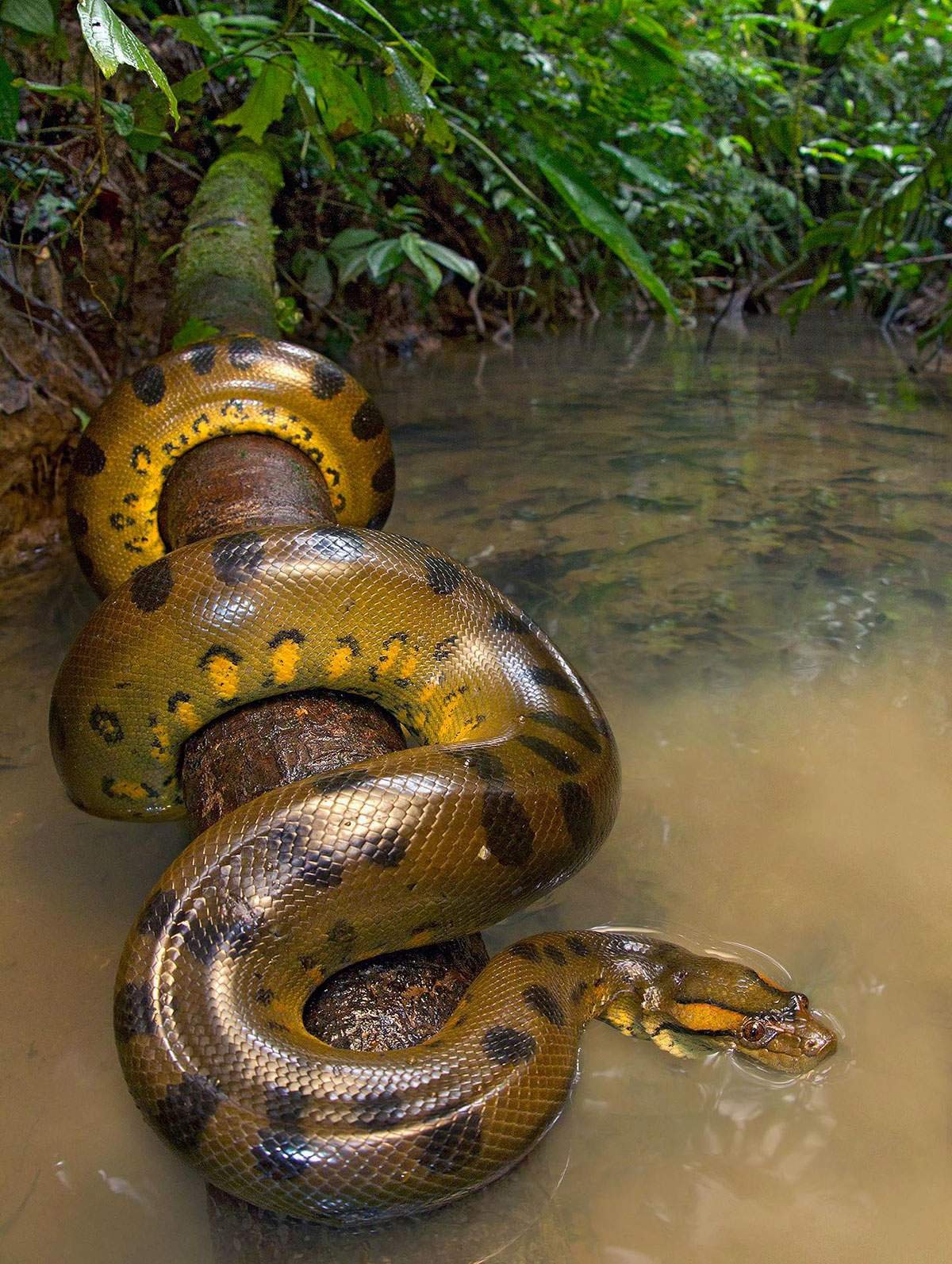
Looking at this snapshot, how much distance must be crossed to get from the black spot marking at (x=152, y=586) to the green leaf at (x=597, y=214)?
2.45 meters

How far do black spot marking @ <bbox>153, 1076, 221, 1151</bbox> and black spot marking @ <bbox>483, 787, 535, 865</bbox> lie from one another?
668 millimetres

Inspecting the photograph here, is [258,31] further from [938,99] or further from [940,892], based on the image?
[938,99]

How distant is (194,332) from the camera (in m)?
4.06

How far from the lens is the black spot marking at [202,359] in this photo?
3455 millimetres

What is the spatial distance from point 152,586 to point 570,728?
3.49 feet

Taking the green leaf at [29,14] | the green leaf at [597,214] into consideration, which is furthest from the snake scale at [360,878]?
the green leaf at [597,214]

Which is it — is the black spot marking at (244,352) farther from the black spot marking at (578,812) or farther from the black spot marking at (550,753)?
the black spot marking at (578,812)

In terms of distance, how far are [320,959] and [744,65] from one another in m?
14.2

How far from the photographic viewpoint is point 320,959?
6.00 feet

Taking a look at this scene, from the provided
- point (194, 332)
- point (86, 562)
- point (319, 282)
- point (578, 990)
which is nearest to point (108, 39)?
point (86, 562)

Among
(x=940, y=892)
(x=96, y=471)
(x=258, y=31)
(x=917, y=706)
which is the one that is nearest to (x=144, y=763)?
(x=96, y=471)

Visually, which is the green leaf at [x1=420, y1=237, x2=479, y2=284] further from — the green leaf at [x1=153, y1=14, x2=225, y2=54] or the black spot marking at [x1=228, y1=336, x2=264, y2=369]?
the green leaf at [x1=153, y1=14, x2=225, y2=54]

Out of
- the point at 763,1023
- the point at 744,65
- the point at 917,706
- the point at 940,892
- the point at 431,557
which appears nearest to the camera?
the point at 763,1023

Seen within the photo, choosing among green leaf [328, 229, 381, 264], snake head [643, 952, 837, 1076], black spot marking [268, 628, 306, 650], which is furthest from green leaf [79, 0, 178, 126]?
green leaf [328, 229, 381, 264]
